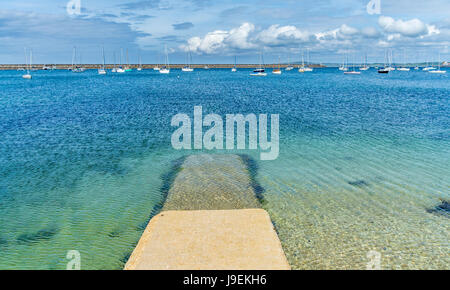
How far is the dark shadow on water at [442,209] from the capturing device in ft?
44.4

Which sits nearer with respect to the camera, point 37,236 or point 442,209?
point 37,236

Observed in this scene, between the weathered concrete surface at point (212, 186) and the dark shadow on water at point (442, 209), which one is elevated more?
the weathered concrete surface at point (212, 186)

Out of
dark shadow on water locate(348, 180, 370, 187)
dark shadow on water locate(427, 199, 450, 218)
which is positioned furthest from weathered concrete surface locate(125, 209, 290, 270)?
dark shadow on water locate(427, 199, 450, 218)

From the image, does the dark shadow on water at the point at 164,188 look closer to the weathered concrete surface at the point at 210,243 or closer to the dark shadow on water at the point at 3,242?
the weathered concrete surface at the point at 210,243

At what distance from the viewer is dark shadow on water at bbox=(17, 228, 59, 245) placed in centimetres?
1188

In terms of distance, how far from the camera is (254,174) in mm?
18797

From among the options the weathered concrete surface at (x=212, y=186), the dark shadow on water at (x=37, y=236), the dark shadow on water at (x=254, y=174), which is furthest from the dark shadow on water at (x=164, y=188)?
the dark shadow on water at (x=254, y=174)

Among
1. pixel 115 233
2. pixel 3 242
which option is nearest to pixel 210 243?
pixel 115 233

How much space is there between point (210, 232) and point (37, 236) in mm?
6880

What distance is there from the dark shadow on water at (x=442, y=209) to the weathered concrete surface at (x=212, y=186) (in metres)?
7.66

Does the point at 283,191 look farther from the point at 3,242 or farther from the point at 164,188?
the point at 3,242

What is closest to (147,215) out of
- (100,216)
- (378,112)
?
(100,216)

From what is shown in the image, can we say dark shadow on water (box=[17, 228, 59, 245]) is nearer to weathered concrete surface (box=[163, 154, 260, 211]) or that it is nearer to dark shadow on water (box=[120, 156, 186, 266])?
dark shadow on water (box=[120, 156, 186, 266])
